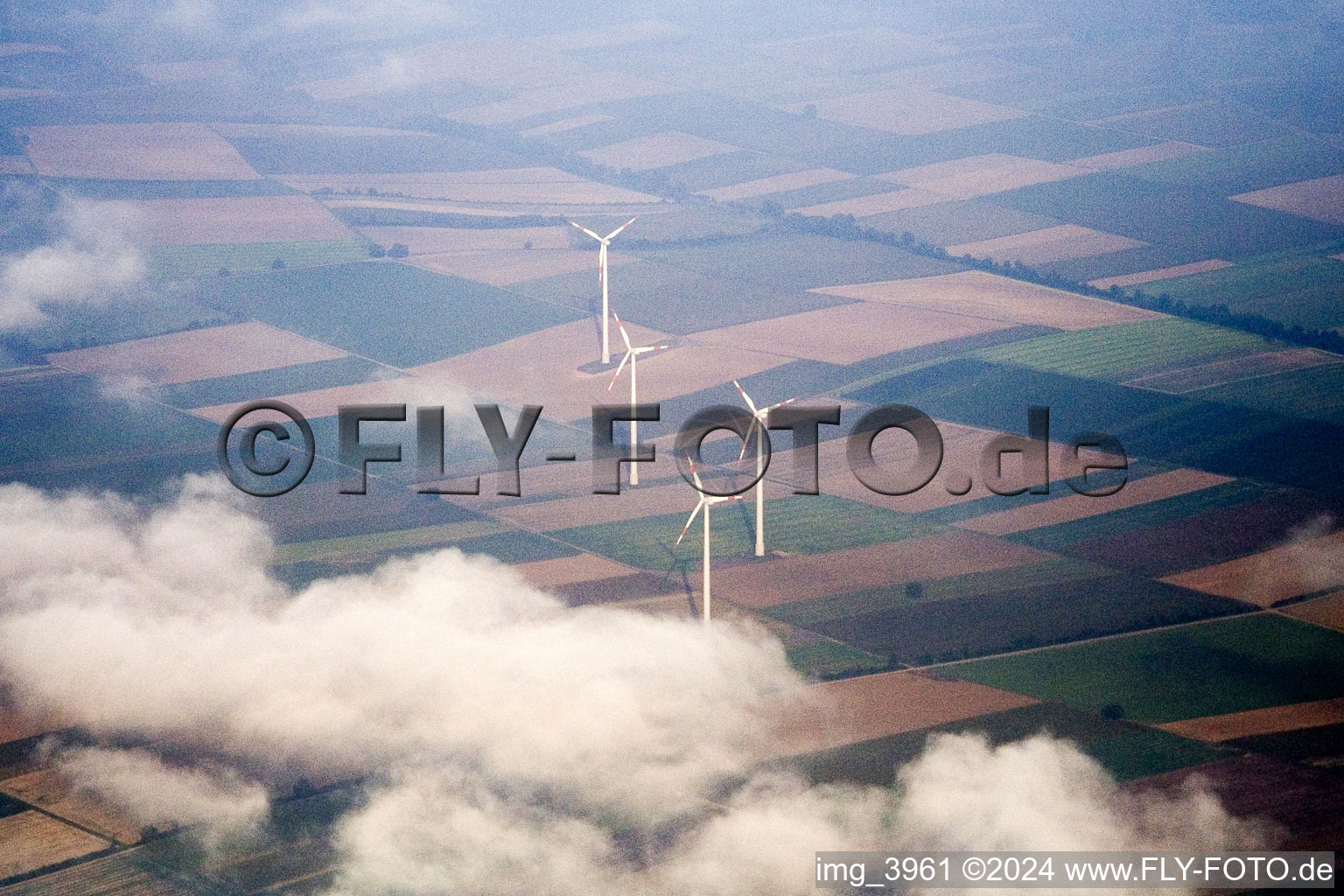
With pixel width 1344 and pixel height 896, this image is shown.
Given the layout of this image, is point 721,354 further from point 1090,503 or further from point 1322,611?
point 1322,611

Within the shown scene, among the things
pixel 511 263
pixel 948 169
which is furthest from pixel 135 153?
pixel 948 169

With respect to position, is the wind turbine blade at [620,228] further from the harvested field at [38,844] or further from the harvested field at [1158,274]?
the harvested field at [38,844]

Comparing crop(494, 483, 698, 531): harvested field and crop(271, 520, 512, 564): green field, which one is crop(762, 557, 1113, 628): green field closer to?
crop(494, 483, 698, 531): harvested field

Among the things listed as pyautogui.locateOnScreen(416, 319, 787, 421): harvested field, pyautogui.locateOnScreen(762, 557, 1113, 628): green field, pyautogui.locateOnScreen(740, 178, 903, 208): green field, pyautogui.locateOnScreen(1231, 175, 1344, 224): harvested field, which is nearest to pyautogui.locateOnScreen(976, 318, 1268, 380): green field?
pyautogui.locateOnScreen(416, 319, 787, 421): harvested field

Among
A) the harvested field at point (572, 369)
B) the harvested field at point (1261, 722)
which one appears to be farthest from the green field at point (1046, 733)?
the harvested field at point (572, 369)

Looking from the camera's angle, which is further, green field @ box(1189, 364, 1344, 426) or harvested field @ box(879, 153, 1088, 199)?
harvested field @ box(879, 153, 1088, 199)

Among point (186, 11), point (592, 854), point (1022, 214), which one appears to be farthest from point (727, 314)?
point (186, 11)
